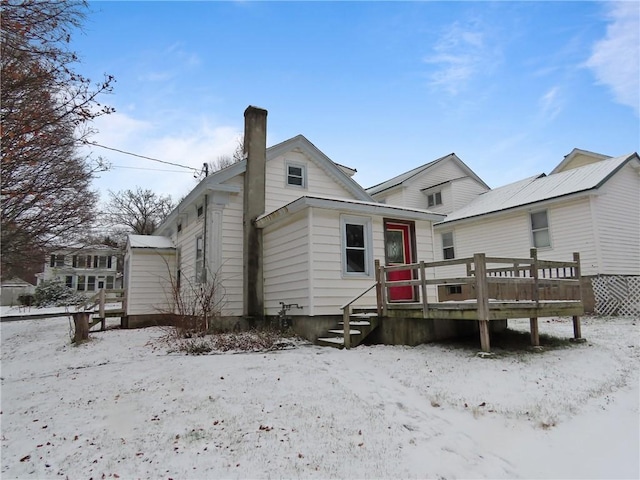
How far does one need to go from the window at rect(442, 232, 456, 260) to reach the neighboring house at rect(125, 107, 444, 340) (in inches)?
311

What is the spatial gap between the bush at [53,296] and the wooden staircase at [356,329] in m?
32.8

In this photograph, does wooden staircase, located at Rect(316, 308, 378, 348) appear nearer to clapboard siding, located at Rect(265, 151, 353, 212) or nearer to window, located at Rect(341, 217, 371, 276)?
window, located at Rect(341, 217, 371, 276)

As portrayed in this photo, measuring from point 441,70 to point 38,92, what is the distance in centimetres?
1218

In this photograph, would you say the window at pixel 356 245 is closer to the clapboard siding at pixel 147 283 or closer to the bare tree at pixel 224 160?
the clapboard siding at pixel 147 283

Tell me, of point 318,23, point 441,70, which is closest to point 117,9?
point 318,23

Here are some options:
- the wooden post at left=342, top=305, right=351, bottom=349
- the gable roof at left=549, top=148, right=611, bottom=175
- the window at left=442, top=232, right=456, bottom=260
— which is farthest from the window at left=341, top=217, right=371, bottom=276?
the gable roof at left=549, top=148, right=611, bottom=175

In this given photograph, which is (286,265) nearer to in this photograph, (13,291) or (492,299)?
(492,299)

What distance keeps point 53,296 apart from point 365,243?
34.6 m

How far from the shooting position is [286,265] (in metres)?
10.9

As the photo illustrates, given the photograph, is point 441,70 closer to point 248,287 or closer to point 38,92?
point 248,287

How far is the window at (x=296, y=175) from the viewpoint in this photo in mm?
13797

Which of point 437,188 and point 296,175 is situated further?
point 437,188

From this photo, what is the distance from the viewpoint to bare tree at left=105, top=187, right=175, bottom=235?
132ft

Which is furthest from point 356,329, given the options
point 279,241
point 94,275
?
point 94,275
